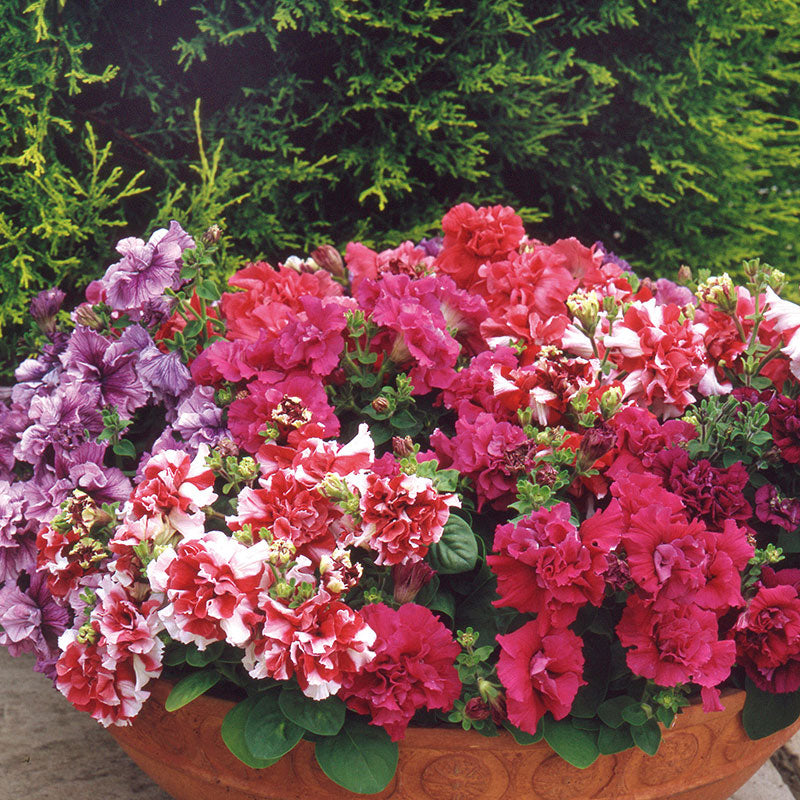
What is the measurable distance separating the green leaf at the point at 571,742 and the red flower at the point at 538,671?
0.18ft

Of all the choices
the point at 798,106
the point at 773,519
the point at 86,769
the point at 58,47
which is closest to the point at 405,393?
the point at 773,519

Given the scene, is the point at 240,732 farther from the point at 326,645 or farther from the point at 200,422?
the point at 200,422

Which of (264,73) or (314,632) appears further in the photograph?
(264,73)

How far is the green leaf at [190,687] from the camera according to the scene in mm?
1163

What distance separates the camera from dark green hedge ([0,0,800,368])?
230 cm

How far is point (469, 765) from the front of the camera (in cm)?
120

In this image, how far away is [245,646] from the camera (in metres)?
1.15

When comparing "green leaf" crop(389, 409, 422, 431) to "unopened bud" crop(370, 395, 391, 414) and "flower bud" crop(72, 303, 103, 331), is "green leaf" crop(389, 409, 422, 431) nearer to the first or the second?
"unopened bud" crop(370, 395, 391, 414)

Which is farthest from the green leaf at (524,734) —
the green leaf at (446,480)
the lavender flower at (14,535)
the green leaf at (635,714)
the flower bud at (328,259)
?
the flower bud at (328,259)

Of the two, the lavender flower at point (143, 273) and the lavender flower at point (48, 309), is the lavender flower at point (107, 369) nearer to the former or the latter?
the lavender flower at point (143, 273)

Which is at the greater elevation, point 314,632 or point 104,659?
point 314,632

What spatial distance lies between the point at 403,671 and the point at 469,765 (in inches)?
8.0

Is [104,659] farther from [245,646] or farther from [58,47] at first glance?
[58,47]

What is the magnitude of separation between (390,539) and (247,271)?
2.59ft
